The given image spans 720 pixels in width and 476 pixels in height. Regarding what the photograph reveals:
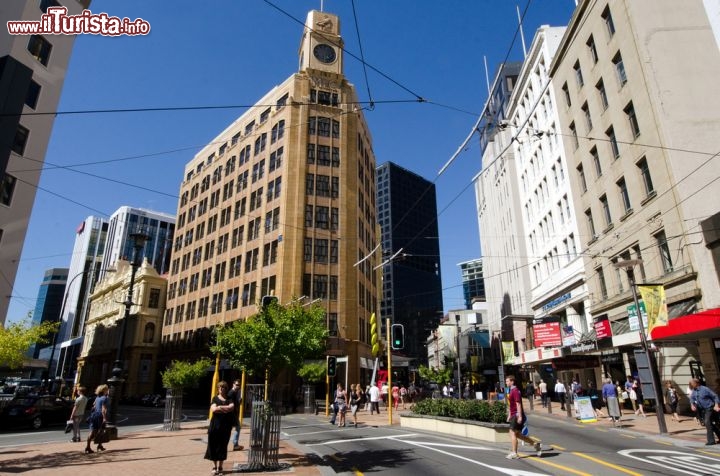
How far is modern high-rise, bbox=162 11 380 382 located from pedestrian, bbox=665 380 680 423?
26054 millimetres

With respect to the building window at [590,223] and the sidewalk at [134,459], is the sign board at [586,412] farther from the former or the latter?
the building window at [590,223]

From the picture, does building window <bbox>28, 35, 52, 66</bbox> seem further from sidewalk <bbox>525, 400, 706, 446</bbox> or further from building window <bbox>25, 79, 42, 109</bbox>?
sidewalk <bbox>525, 400, 706, 446</bbox>

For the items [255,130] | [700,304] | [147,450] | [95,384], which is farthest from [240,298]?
[95,384]

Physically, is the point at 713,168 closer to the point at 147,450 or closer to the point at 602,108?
the point at 602,108

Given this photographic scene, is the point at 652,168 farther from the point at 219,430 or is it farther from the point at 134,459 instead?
the point at 134,459

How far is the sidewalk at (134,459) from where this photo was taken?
9.58 m

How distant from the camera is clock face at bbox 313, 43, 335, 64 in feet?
169

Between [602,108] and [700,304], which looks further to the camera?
[602,108]

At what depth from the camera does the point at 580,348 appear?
27.9 m

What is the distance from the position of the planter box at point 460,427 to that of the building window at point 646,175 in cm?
1649

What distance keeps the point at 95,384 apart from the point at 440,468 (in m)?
81.3

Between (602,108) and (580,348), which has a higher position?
(602,108)

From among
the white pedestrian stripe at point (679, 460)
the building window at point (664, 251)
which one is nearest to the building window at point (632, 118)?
the building window at point (664, 251)

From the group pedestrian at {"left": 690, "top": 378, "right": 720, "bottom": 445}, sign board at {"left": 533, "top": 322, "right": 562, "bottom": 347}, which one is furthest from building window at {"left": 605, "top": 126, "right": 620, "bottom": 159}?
pedestrian at {"left": 690, "top": 378, "right": 720, "bottom": 445}
